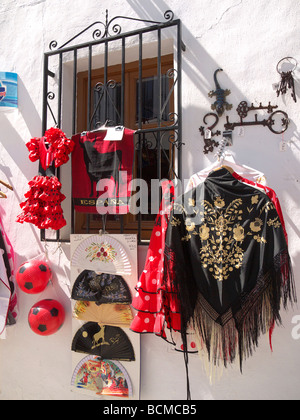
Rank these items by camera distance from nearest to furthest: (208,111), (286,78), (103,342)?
(286,78) → (208,111) → (103,342)

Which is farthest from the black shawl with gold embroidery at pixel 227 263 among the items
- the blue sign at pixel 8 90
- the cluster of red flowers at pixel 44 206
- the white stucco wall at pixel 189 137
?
the blue sign at pixel 8 90

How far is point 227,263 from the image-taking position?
1544 millimetres

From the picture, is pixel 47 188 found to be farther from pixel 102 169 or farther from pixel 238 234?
pixel 238 234

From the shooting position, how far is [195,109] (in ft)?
6.15

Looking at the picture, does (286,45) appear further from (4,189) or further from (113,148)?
(4,189)

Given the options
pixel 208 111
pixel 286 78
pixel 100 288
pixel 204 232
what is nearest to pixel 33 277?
pixel 100 288

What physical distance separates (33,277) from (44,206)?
1.57 ft

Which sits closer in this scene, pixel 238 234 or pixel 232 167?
pixel 238 234

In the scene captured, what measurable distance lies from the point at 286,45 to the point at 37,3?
1.92 meters

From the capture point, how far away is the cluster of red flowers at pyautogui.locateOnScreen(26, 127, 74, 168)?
194 centimetres

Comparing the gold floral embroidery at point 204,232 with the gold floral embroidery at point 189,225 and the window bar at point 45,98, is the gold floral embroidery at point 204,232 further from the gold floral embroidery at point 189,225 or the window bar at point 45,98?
the window bar at point 45,98

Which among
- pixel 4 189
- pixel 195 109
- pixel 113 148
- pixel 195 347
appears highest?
pixel 195 109

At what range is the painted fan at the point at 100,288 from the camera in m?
1.88
